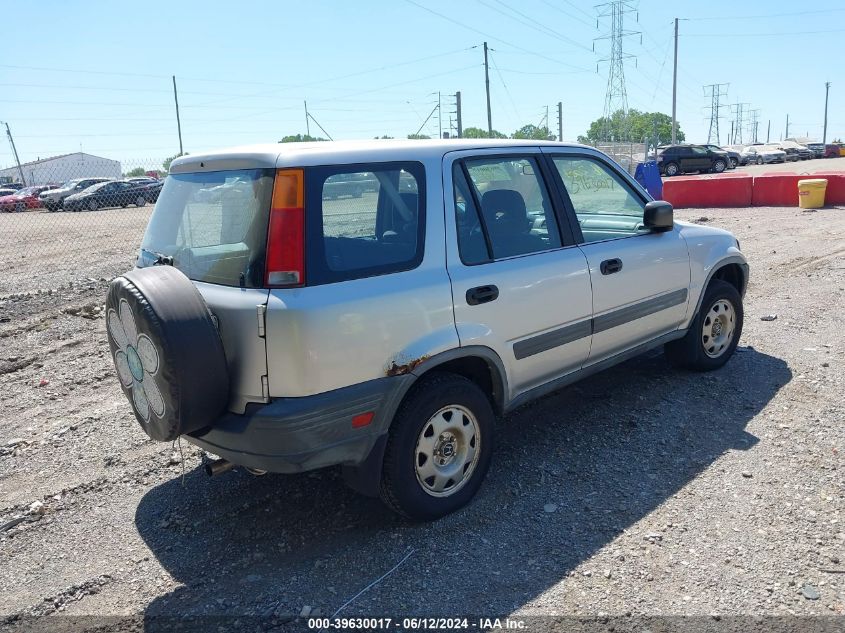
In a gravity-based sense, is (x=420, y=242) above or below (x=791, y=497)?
above

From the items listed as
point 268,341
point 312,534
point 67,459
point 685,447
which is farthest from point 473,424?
point 67,459

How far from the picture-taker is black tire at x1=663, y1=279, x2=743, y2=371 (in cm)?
534

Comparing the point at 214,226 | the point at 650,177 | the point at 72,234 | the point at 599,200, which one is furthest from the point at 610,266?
the point at 72,234

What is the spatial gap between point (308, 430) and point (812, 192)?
639 inches

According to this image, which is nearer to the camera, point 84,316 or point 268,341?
point 268,341

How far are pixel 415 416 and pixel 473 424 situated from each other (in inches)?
18.2

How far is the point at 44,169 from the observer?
209ft

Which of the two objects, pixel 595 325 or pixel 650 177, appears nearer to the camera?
pixel 595 325

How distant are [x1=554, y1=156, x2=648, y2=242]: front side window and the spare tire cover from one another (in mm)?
2444

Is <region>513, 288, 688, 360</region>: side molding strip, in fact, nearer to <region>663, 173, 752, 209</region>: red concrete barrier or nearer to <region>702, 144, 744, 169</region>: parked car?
<region>663, 173, 752, 209</region>: red concrete barrier

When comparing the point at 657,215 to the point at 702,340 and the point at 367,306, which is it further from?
the point at 367,306

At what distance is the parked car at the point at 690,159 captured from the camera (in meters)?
38.4

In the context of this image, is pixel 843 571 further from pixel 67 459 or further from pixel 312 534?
pixel 67 459

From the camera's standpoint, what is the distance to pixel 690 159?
3850 cm
